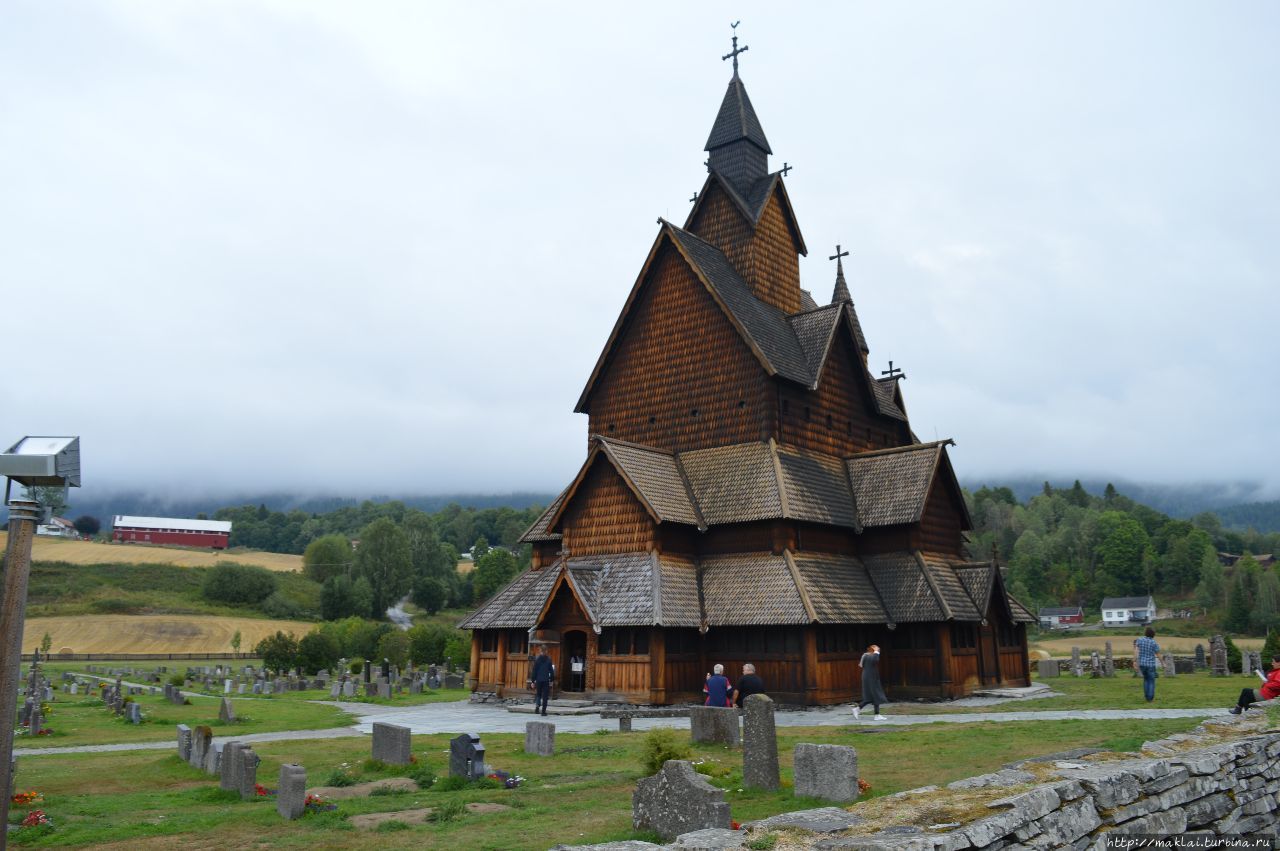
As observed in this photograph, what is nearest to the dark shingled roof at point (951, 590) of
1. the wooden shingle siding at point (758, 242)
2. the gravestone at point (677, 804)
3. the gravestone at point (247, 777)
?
the wooden shingle siding at point (758, 242)

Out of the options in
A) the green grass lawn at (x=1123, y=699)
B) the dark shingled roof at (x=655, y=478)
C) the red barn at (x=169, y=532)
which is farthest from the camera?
the red barn at (x=169, y=532)

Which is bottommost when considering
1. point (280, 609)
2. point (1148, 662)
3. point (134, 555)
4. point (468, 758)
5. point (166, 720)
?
point (166, 720)

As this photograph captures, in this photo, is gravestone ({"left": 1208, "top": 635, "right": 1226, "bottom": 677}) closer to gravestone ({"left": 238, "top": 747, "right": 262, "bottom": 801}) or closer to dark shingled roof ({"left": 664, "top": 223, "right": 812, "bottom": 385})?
dark shingled roof ({"left": 664, "top": 223, "right": 812, "bottom": 385})

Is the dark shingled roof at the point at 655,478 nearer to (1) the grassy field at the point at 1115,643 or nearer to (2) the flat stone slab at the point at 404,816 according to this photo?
(2) the flat stone slab at the point at 404,816

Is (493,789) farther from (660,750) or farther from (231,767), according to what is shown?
(231,767)

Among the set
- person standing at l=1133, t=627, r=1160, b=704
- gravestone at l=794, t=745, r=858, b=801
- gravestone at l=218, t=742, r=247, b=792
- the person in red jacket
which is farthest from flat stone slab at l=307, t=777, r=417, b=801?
person standing at l=1133, t=627, r=1160, b=704

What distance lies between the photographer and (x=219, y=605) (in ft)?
351

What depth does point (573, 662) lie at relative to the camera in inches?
1122

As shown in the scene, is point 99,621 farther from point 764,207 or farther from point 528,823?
point 528,823

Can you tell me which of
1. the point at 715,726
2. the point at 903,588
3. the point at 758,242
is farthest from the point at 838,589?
the point at 758,242

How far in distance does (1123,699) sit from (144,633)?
296ft

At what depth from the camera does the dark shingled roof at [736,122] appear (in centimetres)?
3778

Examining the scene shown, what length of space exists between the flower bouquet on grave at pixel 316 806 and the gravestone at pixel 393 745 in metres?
3.32

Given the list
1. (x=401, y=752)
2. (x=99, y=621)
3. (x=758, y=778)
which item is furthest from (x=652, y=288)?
(x=99, y=621)
